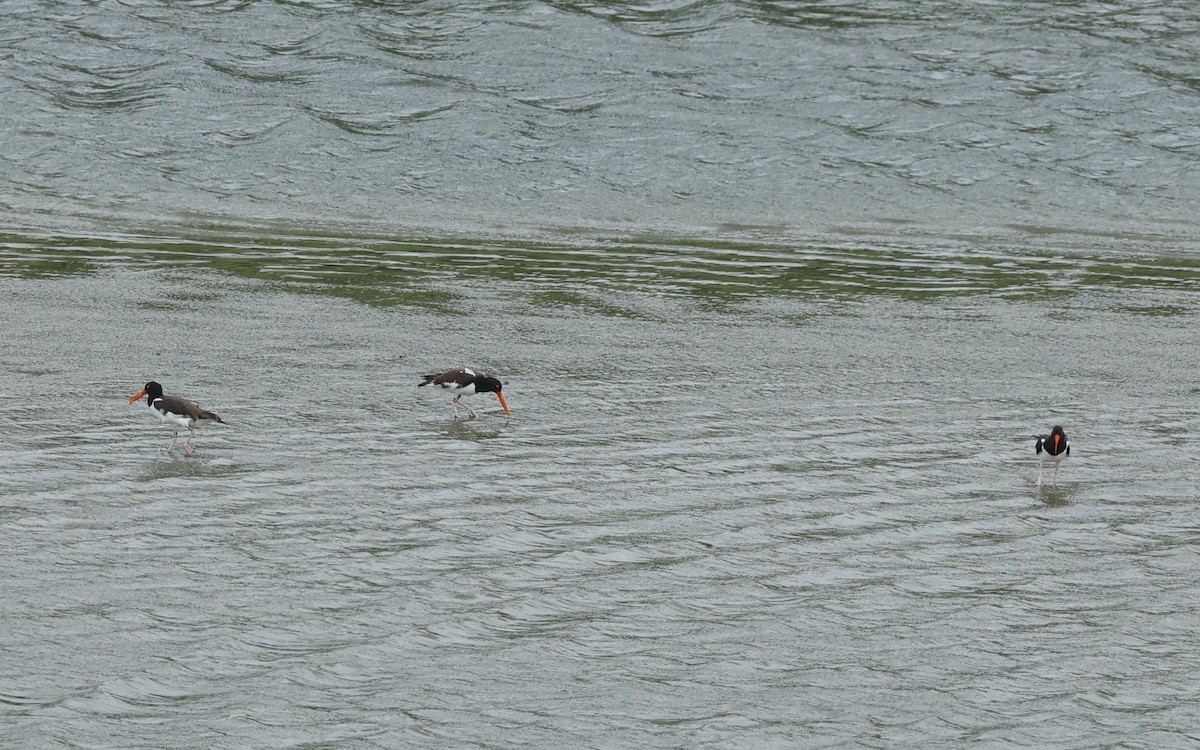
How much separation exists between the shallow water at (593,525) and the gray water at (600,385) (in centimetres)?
5

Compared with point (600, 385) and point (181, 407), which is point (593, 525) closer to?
point (181, 407)

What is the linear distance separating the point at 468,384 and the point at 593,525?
3954mm

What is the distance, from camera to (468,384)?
16094mm

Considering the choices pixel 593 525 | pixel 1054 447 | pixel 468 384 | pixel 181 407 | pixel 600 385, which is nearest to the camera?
pixel 593 525

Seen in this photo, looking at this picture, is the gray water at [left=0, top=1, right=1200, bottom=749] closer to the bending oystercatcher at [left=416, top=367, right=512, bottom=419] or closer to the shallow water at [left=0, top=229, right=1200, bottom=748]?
the shallow water at [left=0, top=229, right=1200, bottom=748]

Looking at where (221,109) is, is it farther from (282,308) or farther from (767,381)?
(767,381)

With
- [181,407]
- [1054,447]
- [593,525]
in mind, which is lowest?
[593,525]

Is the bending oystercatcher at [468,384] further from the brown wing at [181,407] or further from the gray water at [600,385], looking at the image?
the brown wing at [181,407]

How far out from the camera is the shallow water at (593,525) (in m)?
9.21

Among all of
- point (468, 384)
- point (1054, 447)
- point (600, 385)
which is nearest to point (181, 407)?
point (468, 384)

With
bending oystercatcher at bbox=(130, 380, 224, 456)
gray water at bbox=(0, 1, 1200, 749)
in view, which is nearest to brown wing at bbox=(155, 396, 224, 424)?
bending oystercatcher at bbox=(130, 380, 224, 456)

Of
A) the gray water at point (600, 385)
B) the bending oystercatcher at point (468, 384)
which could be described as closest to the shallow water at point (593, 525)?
the gray water at point (600, 385)

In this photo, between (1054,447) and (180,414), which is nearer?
(1054,447)

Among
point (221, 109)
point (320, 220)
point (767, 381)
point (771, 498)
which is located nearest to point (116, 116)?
point (221, 109)
